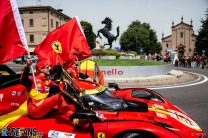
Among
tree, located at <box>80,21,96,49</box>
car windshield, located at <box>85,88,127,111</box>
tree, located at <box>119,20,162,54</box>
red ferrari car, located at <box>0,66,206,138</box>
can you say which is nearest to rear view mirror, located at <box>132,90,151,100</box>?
red ferrari car, located at <box>0,66,206,138</box>

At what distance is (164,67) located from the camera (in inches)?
926

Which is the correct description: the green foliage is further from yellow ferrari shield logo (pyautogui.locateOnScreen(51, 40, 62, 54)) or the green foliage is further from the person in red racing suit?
the person in red racing suit

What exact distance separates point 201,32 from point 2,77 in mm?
66064

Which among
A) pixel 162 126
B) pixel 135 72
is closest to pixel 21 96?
pixel 162 126

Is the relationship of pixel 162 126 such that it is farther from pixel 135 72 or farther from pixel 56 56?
pixel 135 72

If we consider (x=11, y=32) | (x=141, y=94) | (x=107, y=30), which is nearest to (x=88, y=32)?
(x=107, y=30)

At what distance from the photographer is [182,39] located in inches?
4338

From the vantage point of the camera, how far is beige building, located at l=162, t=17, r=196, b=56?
10938 cm

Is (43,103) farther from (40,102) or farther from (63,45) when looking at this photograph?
(63,45)

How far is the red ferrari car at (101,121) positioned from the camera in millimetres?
4862

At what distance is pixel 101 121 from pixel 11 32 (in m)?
2.61

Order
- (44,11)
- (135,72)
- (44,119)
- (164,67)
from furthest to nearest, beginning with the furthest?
(44,11)
(164,67)
(135,72)
(44,119)

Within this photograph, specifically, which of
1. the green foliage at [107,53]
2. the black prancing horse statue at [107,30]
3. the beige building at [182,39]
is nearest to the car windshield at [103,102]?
the green foliage at [107,53]

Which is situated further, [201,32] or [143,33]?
[143,33]
